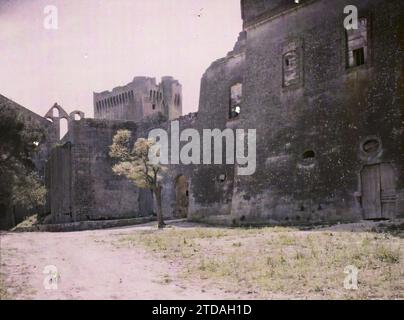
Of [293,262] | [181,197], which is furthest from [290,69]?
[181,197]

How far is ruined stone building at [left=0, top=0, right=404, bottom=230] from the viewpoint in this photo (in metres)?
14.8

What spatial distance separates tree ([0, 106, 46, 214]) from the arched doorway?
7.88 metres

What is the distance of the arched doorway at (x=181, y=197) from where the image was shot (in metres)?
25.9

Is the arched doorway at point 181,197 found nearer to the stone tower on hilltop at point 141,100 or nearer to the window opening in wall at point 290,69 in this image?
the window opening in wall at point 290,69

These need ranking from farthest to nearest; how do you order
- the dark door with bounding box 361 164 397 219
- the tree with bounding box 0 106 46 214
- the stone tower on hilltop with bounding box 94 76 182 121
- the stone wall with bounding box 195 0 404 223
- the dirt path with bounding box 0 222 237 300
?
→ the stone tower on hilltop with bounding box 94 76 182 121, the tree with bounding box 0 106 46 214, the stone wall with bounding box 195 0 404 223, the dark door with bounding box 361 164 397 219, the dirt path with bounding box 0 222 237 300

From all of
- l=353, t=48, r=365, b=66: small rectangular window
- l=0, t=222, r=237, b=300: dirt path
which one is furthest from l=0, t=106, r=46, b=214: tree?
l=353, t=48, r=365, b=66: small rectangular window

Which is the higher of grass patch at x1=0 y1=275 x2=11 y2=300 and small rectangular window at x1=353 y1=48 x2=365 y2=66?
small rectangular window at x1=353 y1=48 x2=365 y2=66

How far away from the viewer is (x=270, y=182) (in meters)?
17.8

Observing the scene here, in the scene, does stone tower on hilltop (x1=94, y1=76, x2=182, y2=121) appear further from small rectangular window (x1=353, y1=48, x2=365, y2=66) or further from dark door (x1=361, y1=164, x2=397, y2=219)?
dark door (x1=361, y1=164, x2=397, y2=219)

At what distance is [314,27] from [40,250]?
1267 centimetres

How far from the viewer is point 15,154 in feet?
63.7

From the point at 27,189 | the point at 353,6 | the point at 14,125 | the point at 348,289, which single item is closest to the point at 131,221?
the point at 27,189

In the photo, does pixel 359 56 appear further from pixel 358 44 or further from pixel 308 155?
pixel 308 155

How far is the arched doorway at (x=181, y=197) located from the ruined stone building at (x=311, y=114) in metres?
2.21
